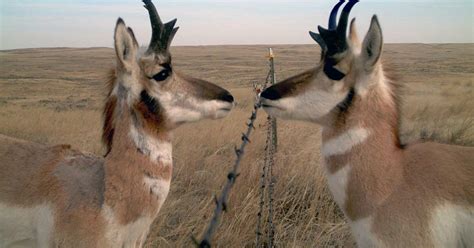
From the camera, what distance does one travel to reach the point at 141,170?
12.0 ft

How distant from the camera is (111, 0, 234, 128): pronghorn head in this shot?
3760 mm

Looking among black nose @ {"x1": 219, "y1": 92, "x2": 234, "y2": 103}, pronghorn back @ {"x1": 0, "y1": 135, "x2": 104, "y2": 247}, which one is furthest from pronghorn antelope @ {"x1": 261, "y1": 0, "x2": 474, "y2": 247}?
pronghorn back @ {"x1": 0, "y1": 135, "x2": 104, "y2": 247}

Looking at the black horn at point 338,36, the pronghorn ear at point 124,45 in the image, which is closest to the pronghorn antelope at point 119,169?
the pronghorn ear at point 124,45

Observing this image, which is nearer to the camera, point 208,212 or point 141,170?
point 141,170

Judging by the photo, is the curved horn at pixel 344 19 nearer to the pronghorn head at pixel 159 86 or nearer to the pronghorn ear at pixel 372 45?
the pronghorn ear at pixel 372 45

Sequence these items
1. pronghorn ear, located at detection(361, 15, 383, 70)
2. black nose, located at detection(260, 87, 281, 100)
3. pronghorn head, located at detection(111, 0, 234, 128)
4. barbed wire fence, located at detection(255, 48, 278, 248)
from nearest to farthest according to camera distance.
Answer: pronghorn ear, located at detection(361, 15, 383, 70), pronghorn head, located at detection(111, 0, 234, 128), black nose, located at detection(260, 87, 281, 100), barbed wire fence, located at detection(255, 48, 278, 248)

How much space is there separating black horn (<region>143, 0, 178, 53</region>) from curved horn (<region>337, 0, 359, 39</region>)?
1.51 metres

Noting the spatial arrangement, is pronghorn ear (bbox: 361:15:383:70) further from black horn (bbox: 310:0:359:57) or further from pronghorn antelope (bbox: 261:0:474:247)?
black horn (bbox: 310:0:359:57)

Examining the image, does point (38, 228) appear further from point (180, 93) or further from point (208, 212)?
point (208, 212)

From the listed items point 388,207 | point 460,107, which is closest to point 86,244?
point 388,207

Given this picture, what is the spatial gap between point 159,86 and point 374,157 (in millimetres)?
1936

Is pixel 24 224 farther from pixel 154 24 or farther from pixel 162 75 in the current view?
pixel 154 24

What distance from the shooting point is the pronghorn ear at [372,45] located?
11.4 feet

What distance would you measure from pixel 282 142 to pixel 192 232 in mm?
4406
